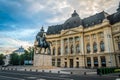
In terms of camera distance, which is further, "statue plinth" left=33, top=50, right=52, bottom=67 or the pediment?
the pediment

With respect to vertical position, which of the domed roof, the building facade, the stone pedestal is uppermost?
the domed roof

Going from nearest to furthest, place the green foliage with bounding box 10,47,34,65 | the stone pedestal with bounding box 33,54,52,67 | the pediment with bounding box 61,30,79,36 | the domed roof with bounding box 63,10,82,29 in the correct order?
the stone pedestal with bounding box 33,54,52,67
the pediment with bounding box 61,30,79,36
the domed roof with bounding box 63,10,82,29
the green foliage with bounding box 10,47,34,65

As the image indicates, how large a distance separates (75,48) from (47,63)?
25.8 metres

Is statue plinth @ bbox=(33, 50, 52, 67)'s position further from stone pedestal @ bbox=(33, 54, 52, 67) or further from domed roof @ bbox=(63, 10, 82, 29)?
domed roof @ bbox=(63, 10, 82, 29)

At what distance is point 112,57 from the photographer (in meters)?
47.9

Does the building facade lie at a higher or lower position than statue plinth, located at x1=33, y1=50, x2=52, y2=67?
higher

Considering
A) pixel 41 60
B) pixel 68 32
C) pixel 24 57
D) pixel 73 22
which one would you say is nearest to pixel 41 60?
pixel 41 60

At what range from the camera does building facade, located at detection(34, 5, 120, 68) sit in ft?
161

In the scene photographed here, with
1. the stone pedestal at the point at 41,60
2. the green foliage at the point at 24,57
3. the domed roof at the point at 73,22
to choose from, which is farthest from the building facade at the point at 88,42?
the stone pedestal at the point at 41,60

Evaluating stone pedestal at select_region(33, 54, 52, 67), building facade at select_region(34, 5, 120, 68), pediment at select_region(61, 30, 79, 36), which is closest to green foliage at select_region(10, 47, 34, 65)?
building facade at select_region(34, 5, 120, 68)

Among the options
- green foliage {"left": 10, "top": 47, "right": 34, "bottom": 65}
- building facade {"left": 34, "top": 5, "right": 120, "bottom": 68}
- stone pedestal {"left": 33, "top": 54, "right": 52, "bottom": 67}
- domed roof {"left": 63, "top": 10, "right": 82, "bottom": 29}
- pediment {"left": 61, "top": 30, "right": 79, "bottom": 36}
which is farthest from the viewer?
green foliage {"left": 10, "top": 47, "right": 34, "bottom": 65}

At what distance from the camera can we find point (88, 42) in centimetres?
5922

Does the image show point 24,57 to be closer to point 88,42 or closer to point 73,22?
point 73,22

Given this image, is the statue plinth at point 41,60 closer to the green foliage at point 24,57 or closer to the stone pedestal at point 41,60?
the stone pedestal at point 41,60
